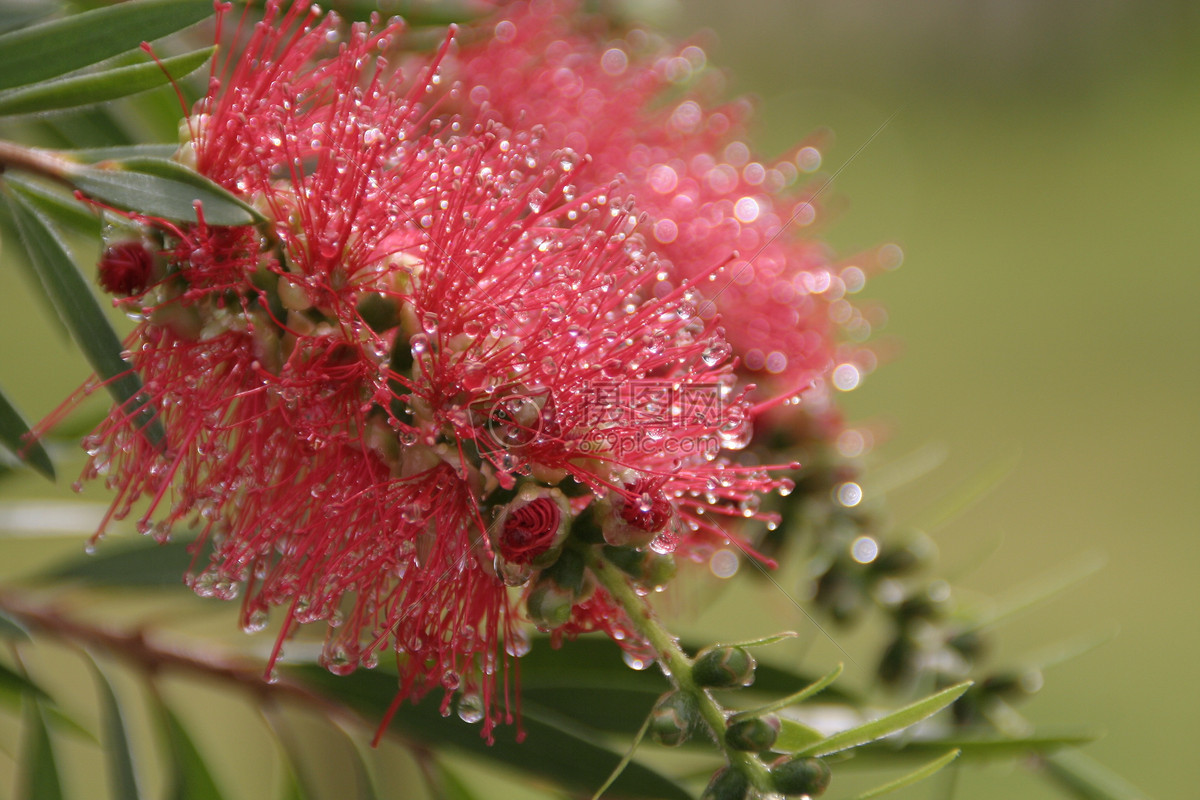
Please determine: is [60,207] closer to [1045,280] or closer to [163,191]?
[163,191]

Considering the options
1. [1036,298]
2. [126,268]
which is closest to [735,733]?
[126,268]

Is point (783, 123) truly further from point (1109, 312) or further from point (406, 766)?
point (406, 766)

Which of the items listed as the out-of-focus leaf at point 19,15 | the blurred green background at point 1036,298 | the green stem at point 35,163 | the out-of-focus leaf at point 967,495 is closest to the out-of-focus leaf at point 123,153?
the green stem at point 35,163

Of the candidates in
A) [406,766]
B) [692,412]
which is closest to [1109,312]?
[406,766]

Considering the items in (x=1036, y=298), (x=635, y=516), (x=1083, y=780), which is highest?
(x=1036, y=298)

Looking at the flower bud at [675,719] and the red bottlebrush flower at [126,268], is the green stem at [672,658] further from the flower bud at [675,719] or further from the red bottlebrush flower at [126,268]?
the red bottlebrush flower at [126,268]
